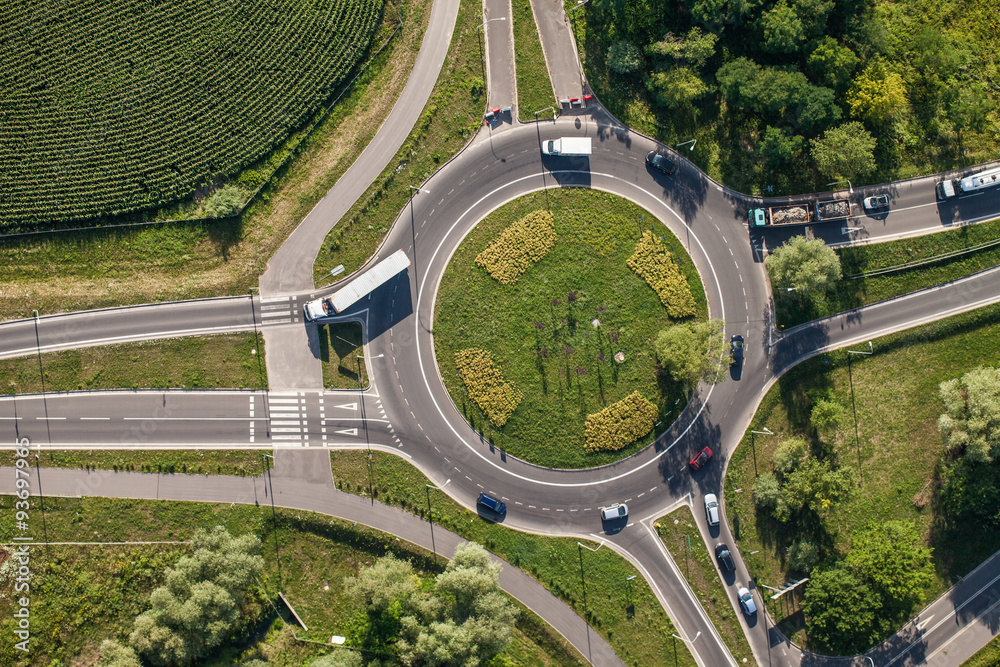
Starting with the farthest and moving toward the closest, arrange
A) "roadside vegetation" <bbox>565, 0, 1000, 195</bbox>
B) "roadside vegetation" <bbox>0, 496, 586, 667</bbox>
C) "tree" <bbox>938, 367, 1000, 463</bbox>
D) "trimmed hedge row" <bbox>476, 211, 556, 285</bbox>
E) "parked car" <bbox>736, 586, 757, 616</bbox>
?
1. "trimmed hedge row" <bbox>476, 211, 556, 285</bbox>
2. "parked car" <bbox>736, 586, 757, 616</bbox>
3. "roadside vegetation" <bbox>0, 496, 586, 667</bbox>
4. "roadside vegetation" <bbox>565, 0, 1000, 195</bbox>
5. "tree" <bbox>938, 367, 1000, 463</bbox>

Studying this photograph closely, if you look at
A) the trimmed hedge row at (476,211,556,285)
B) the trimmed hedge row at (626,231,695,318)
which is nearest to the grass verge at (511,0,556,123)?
the trimmed hedge row at (476,211,556,285)

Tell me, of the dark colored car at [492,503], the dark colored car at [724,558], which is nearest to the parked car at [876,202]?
the dark colored car at [724,558]

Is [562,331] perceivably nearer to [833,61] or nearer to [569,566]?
[569,566]

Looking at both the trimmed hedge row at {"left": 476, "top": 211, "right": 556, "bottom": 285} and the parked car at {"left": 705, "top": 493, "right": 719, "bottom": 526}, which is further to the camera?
the trimmed hedge row at {"left": 476, "top": 211, "right": 556, "bottom": 285}

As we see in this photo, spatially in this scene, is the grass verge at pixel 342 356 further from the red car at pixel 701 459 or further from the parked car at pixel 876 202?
the parked car at pixel 876 202

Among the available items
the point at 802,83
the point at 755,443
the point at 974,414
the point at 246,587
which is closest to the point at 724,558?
the point at 755,443

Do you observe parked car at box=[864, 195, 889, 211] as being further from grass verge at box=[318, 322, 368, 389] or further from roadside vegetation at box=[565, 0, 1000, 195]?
grass verge at box=[318, 322, 368, 389]
